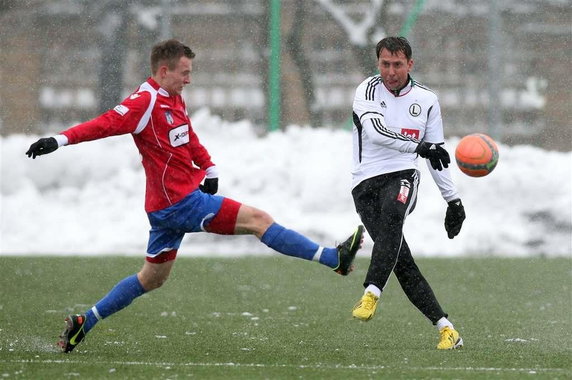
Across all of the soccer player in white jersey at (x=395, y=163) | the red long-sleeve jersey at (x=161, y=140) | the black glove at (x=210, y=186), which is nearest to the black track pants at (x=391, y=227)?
the soccer player in white jersey at (x=395, y=163)

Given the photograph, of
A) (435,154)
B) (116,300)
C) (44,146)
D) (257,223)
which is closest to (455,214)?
(435,154)

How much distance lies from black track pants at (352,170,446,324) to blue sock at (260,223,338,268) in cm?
31

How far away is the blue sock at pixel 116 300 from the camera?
25.5ft

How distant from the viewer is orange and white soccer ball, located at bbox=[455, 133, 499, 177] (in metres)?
8.01

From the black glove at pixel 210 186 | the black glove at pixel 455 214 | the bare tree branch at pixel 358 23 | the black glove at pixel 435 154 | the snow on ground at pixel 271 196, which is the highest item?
the bare tree branch at pixel 358 23

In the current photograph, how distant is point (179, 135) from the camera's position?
301 inches

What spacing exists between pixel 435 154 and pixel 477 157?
597 mm

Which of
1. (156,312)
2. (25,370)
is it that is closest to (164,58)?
(25,370)

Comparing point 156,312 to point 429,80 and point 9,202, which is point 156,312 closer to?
point 9,202

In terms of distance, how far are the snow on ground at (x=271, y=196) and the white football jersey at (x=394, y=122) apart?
6968mm

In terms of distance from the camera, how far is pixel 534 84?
17453 mm

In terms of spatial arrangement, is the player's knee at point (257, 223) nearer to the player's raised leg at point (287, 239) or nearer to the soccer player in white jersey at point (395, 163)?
the player's raised leg at point (287, 239)

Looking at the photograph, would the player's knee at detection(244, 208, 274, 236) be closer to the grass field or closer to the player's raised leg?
the player's raised leg

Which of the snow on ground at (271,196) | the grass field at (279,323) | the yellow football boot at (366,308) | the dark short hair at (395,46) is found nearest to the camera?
the grass field at (279,323)
